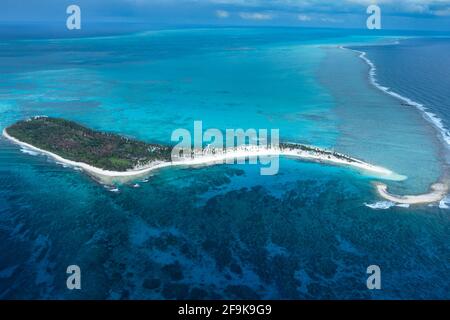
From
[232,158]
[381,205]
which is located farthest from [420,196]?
[232,158]

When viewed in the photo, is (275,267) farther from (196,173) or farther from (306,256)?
(196,173)
